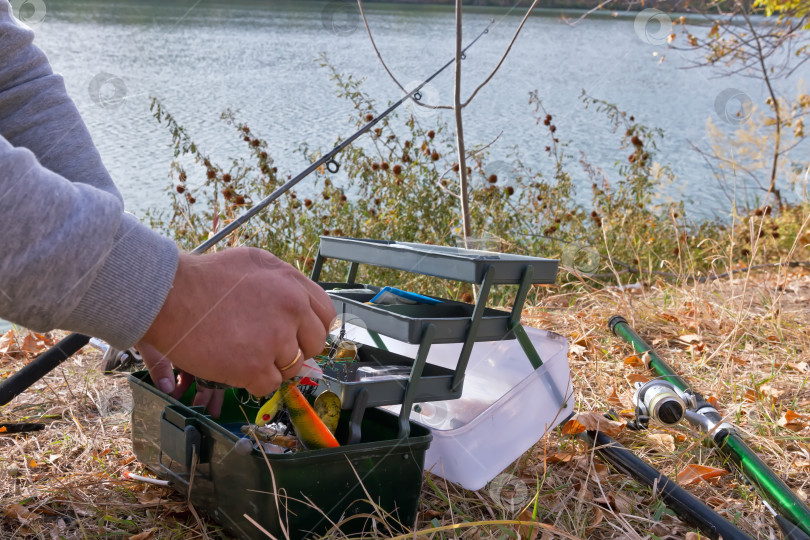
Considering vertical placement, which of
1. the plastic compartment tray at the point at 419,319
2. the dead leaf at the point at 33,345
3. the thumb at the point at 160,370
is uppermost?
the plastic compartment tray at the point at 419,319

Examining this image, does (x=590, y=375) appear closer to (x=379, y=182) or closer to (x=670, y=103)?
(x=379, y=182)

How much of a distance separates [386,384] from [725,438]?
2.51ft

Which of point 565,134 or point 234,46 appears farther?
point 234,46

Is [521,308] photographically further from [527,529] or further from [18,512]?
[18,512]

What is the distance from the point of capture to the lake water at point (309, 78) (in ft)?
12.3

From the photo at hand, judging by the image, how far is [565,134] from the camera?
17.4ft

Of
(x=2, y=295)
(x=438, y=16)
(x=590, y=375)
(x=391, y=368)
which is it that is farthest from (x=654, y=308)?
(x=438, y=16)

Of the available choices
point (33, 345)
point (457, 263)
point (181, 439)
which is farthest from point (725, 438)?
point (33, 345)

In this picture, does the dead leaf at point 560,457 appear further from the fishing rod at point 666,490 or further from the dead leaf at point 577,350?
the dead leaf at point 577,350

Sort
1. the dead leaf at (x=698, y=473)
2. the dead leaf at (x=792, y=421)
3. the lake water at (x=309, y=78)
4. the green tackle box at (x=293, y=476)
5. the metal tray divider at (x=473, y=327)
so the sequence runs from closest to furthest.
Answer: the green tackle box at (x=293, y=476) → the metal tray divider at (x=473, y=327) → the dead leaf at (x=698, y=473) → the dead leaf at (x=792, y=421) → the lake water at (x=309, y=78)

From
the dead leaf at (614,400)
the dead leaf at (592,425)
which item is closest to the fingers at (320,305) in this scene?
the dead leaf at (592,425)

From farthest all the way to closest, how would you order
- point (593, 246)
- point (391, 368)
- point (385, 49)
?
point (385, 49)
point (593, 246)
point (391, 368)

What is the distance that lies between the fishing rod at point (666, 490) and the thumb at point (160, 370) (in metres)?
0.73

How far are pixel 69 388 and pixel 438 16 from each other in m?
3.82
